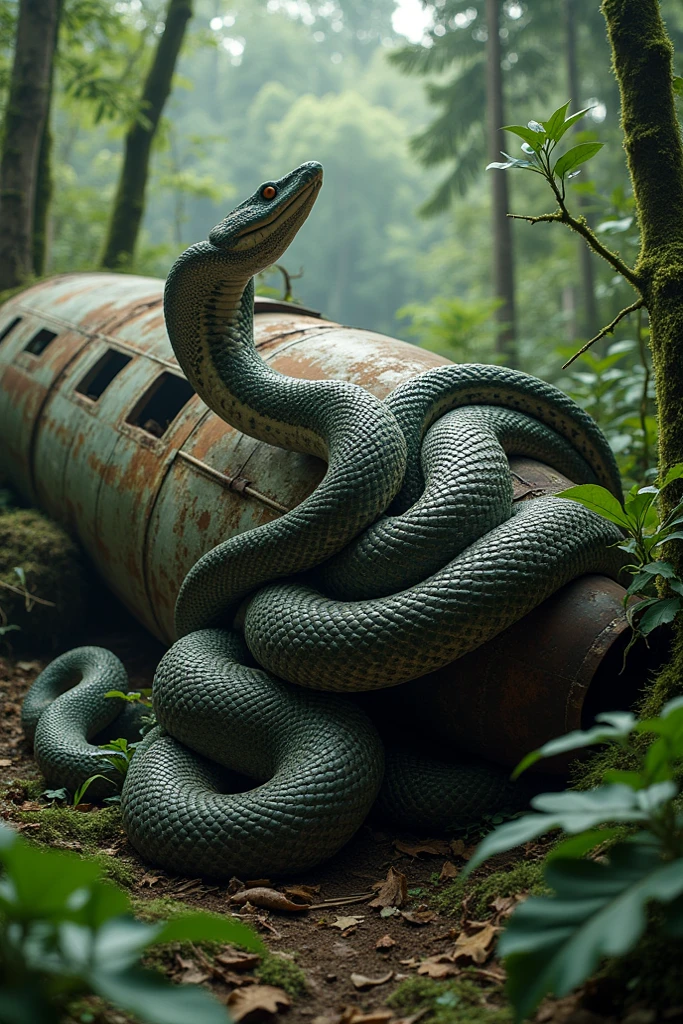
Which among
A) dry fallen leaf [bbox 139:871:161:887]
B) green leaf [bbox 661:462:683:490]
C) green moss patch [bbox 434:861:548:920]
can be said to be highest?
green leaf [bbox 661:462:683:490]

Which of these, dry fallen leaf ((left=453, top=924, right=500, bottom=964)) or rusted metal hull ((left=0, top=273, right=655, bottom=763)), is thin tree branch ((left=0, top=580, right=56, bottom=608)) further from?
dry fallen leaf ((left=453, top=924, right=500, bottom=964))

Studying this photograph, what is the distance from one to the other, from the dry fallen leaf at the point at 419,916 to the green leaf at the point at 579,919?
132 cm

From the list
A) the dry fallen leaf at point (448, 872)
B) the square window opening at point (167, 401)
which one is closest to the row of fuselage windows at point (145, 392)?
the square window opening at point (167, 401)

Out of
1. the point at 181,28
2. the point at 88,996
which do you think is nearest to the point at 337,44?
the point at 181,28

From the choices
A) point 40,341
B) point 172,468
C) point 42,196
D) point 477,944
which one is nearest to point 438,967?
point 477,944

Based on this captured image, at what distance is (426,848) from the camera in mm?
3146

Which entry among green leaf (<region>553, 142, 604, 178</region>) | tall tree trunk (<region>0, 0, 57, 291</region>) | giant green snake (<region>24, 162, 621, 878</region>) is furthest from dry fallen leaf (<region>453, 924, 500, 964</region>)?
tall tree trunk (<region>0, 0, 57, 291</region>)

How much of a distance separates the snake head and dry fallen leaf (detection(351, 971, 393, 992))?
9.75ft

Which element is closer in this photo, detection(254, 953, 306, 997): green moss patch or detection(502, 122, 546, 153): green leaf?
detection(254, 953, 306, 997): green moss patch

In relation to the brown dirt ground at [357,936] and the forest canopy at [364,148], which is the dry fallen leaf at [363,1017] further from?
the forest canopy at [364,148]

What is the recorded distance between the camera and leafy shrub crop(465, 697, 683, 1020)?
1.33m

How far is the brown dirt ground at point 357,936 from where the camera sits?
1979mm

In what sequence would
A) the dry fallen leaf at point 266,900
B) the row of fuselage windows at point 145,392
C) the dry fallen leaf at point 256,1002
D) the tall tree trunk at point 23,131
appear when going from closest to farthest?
the dry fallen leaf at point 256,1002 < the dry fallen leaf at point 266,900 < the row of fuselage windows at point 145,392 < the tall tree trunk at point 23,131

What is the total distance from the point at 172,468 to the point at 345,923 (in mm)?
2703
